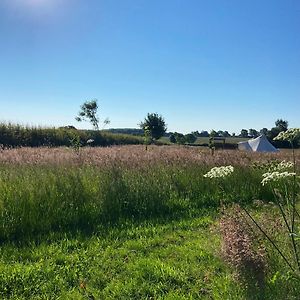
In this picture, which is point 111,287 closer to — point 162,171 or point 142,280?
point 142,280

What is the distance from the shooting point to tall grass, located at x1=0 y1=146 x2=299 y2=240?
628cm

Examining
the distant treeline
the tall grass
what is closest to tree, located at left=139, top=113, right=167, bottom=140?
the distant treeline

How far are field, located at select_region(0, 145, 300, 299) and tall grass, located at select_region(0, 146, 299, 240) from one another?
2 cm

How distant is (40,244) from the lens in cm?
545

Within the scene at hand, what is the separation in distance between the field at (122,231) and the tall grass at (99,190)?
0.02 metres

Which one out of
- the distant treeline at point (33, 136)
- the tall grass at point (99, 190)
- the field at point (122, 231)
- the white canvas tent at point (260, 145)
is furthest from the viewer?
the white canvas tent at point (260, 145)

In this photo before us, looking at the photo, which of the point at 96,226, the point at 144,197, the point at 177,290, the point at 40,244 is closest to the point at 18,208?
the point at 40,244

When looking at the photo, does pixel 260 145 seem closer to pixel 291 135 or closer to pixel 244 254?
pixel 291 135

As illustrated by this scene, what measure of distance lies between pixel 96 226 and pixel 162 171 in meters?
3.49

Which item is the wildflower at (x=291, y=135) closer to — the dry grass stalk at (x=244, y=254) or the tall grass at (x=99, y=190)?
the dry grass stalk at (x=244, y=254)

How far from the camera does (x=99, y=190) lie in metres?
7.49

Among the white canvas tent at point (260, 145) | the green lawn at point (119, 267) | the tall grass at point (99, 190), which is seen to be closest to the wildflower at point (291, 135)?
the green lawn at point (119, 267)

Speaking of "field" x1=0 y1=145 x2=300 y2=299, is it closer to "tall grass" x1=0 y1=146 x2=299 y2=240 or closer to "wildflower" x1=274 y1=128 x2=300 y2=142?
"tall grass" x1=0 y1=146 x2=299 y2=240

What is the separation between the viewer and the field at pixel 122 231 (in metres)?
3.99
